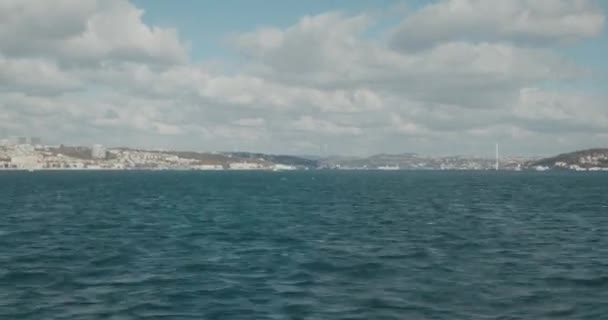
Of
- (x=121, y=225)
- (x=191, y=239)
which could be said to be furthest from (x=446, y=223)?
(x=121, y=225)

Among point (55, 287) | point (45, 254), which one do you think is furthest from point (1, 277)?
point (45, 254)

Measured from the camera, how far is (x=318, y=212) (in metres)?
84.4

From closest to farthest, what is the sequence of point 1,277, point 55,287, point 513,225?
point 55,287 < point 1,277 < point 513,225

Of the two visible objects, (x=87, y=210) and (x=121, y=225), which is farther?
(x=87, y=210)

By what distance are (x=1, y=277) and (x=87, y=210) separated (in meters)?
56.7

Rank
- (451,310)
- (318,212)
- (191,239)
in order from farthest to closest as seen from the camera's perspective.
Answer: (318,212) → (191,239) → (451,310)

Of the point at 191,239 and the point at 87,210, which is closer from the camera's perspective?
the point at 191,239

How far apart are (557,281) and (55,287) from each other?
25092mm

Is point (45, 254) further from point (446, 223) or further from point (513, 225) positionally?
point (513, 225)

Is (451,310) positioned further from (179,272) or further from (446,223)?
(446,223)

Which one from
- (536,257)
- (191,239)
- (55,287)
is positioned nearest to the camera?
(55,287)

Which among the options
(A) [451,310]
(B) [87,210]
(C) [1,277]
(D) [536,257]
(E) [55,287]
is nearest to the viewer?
(A) [451,310]

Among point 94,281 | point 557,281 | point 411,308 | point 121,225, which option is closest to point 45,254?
point 94,281

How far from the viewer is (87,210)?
90938 mm
